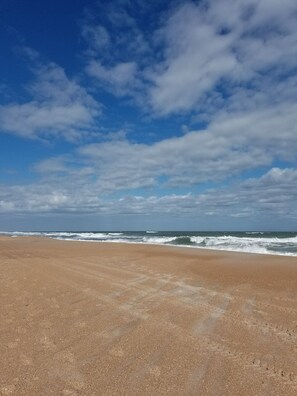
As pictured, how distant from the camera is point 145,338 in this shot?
5.30m

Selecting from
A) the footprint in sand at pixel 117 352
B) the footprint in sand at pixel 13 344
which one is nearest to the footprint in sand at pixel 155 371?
the footprint in sand at pixel 117 352

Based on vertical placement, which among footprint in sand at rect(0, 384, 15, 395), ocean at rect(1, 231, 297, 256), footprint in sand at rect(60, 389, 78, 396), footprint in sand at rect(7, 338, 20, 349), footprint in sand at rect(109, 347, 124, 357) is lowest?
footprint in sand at rect(60, 389, 78, 396)

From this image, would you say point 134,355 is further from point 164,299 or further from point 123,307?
point 164,299

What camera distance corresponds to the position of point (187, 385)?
386cm

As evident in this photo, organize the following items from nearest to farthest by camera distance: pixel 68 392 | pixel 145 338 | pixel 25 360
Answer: pixel 68 392
pixel 25 360
pixel 145 338

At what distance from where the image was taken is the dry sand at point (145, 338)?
3.90 metres

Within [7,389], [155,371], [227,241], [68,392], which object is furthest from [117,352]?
[227,241]

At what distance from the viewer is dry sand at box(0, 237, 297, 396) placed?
3896 millimetres

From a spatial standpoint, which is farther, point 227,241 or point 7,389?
point 227,241

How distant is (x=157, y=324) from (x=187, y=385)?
7.15 ft

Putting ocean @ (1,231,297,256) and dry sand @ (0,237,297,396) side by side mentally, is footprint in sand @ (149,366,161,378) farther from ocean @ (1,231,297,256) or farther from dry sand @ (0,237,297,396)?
ocean @ (1,231,297,256)

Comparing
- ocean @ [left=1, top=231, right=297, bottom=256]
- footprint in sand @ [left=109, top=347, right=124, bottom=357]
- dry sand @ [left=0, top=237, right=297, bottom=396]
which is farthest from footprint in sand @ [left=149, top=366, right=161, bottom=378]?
ocean @ [left=1, top=231, right=297, bottom=256]

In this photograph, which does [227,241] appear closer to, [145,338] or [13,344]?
[145,338]

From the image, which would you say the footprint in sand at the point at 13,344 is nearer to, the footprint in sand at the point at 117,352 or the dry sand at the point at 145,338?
the dry sand at the point at 145,338
